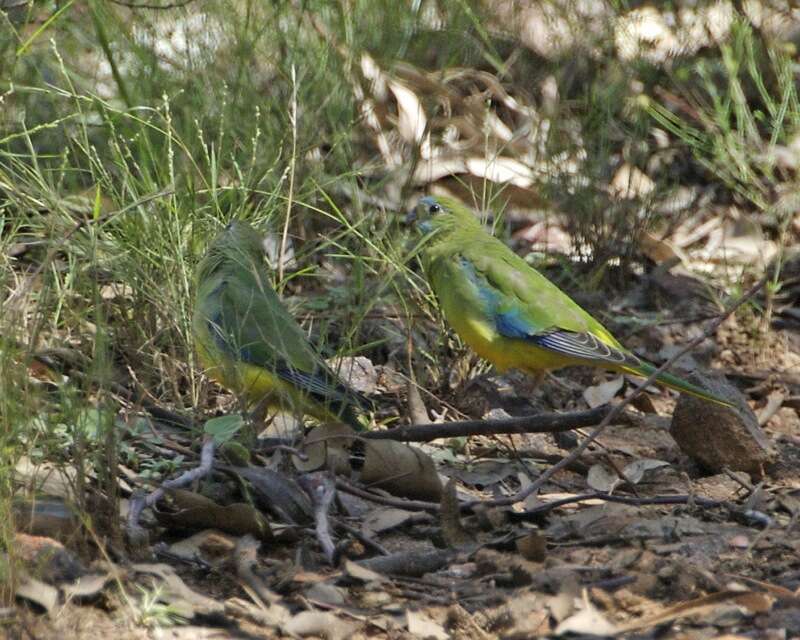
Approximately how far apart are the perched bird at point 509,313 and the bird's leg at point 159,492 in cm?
184

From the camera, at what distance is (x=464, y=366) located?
17.5ft

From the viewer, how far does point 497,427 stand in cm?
404

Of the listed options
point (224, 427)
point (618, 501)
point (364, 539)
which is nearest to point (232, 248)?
point (224, 427)

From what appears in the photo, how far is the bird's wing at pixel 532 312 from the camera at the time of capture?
17.1 feet

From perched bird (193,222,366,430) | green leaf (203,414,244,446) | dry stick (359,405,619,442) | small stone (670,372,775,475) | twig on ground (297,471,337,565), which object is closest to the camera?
twig on ground (297,471,337,565)

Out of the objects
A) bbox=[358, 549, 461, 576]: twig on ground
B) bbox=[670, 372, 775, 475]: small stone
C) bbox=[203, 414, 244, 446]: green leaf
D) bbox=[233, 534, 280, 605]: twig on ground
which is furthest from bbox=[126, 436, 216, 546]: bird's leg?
bbox=[670, 372, 775, 475]: small stone

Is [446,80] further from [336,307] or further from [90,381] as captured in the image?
[90,381]

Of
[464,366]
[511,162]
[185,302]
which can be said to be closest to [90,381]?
[185,302]

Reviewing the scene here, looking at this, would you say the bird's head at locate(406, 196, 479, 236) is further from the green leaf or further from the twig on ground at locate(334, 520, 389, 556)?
the twig on ground at locate(334, 520, 389, 556)

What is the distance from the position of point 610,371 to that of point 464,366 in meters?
0.78

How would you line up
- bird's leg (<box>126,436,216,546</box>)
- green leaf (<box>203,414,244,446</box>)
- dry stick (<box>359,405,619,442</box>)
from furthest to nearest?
1. dry stick (<box>359,405,619,442</box>)
2. green leaf (<box>203,414,244,446</box>)
3. bird's leg (<box>126,436,216,546</box>)

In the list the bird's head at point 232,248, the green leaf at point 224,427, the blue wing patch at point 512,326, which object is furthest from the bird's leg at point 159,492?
the blue wing patch at point 512,326

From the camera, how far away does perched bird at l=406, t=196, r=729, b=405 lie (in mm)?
5180

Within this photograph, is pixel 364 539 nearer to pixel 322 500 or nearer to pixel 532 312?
pixel 322 500
